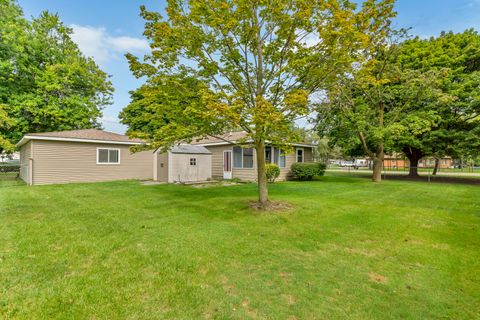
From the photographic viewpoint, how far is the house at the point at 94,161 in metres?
13.2

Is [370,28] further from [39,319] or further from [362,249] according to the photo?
[39,319]

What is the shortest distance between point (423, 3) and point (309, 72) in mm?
8699

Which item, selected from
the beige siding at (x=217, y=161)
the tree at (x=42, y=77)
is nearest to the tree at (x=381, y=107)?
the beige siding at (x=217, y=161)

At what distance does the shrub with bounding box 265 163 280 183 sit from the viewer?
14295 mm

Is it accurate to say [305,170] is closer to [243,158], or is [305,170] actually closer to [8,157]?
[243,158]

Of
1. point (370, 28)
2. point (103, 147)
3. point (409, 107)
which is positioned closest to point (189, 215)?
point (370, 28)

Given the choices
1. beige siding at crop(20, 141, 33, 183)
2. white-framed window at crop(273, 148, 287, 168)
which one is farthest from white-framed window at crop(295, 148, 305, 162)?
beige siding at crop(20, 141, 33, 183)

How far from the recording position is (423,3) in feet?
35.8

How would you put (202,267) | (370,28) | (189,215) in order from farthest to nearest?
(370,28), (189,215), (202,267)

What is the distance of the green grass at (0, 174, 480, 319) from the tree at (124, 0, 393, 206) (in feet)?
7.97

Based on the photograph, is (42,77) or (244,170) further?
(42,77)

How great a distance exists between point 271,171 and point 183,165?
5.19 m

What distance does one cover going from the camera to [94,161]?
48.5 ft

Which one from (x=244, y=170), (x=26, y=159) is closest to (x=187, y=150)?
(x=244, y=170)
